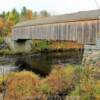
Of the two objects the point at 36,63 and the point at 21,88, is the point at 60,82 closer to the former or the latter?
the point at 21,88

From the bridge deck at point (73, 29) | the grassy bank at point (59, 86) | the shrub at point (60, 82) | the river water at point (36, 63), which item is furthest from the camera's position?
the river water at point (36, 63)

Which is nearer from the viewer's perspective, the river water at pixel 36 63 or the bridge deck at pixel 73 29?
the bridge deck at pixel 73 29

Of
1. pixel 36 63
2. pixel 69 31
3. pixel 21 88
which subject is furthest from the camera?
pixel 36 63

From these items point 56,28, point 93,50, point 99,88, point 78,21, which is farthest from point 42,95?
point 56,28

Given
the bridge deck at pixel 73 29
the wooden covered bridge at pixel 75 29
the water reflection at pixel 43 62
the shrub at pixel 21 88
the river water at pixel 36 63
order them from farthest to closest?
the water reflection at pixel 43 62, the river water at pixel 36 63, the bridge deck at pixel 73 29, the wooden covered bridge at pixel 75 29, the shrub at pixel 21 88

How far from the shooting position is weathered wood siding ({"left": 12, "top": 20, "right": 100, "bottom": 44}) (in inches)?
703

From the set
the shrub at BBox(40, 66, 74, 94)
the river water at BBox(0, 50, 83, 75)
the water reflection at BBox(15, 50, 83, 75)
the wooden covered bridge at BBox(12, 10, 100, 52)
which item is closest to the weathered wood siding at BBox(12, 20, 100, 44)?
the wooden covered bridge at BBox(12, 10, 100, 52)

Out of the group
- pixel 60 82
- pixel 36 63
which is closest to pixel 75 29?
pixel 60 82

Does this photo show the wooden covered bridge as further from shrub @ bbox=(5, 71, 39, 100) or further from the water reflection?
shrub @ bbox=(5, 71, 39, 100)

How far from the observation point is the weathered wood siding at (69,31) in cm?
1785

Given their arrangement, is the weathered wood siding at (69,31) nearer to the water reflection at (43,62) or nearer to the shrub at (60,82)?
the water reflection at (43,62)

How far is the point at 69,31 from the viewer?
20406 millimetres

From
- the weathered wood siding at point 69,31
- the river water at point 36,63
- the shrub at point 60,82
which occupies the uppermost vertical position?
the weathered wood siding at point 69,31

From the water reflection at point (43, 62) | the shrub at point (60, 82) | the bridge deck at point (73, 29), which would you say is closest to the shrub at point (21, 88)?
the shrub at point (60, 82)
